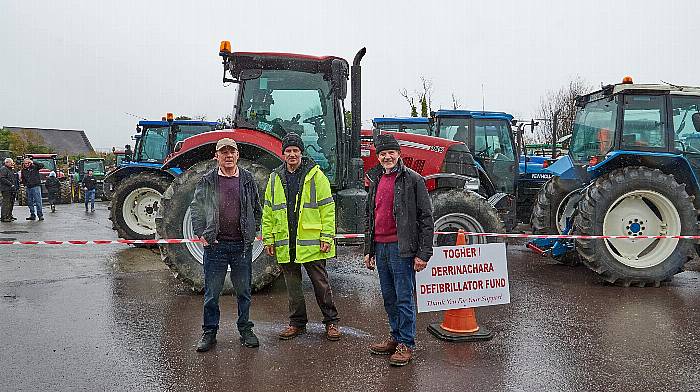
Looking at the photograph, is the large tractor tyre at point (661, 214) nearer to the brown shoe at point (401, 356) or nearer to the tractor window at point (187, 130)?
the brown shoe at point (401, 356)

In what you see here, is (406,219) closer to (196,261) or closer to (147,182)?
(196,261)

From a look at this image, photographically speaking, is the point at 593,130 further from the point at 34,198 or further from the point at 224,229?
the point at 34,198

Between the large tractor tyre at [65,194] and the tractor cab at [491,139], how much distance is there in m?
18.9

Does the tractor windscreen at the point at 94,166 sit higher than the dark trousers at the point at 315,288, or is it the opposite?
the tractor windscreen at the point at 94,166

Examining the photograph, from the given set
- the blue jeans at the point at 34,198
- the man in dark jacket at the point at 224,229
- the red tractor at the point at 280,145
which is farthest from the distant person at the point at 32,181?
the man in dark jacket at the point at 224,229

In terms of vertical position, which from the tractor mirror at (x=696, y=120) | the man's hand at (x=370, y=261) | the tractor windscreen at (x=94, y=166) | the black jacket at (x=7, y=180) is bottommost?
the man's hand at (x=370, y=261)

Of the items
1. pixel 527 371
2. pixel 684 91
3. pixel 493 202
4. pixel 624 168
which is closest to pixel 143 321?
pixel 527 371

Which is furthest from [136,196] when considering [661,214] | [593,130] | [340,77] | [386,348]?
[661,214]

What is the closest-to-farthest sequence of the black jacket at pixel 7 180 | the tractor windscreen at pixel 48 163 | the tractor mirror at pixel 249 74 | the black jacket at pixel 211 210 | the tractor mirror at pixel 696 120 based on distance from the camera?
the black jacket at pixel 211 210 < the tractor mirror at pixel 249 74 < the tractor mirror at pixel 696 120 < the black jacket at pixel 7 180 < the tractor windscreen at pixel 48 163

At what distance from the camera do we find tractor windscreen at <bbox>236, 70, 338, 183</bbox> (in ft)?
22.2

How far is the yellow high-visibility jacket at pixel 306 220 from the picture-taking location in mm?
4805

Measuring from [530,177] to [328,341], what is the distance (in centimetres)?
768

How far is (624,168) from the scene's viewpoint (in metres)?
7.04

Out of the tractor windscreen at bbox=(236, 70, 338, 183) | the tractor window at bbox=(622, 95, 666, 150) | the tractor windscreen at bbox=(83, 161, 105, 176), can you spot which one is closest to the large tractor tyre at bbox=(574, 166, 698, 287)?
the tractor window at bbox=(622, 95, 666, 150)
